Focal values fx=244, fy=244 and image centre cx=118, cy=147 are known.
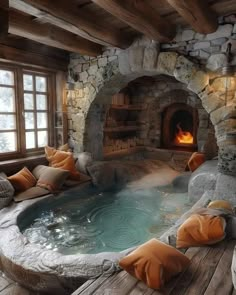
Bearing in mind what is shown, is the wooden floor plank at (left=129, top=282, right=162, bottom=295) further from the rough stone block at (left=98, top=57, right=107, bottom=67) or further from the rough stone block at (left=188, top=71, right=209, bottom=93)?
the rough stone block at (left=98, top=57, right=107, bottom=67)

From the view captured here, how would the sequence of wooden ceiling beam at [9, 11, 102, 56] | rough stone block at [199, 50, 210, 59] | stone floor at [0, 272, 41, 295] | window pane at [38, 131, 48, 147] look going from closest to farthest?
stone floor at [0, 272, 41, 295], wooden ceiling beam at [9, 11, 102, 56], rough stone block at [199, 50, 210, 59], window pane at [38, 131, 48, 147]

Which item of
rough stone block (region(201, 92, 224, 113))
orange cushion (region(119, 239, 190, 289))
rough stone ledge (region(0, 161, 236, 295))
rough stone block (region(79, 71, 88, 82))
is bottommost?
rough stone ledge (region(0, 161, 236, 295))

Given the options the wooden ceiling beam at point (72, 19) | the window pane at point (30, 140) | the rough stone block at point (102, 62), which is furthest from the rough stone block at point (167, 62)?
the window pane at point (30, 140)

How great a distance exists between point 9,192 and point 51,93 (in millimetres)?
2222

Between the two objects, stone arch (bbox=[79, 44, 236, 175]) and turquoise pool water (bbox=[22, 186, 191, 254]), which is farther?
stone arch (bbox=[79, 44, 236, 175])

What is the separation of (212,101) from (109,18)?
166 cm

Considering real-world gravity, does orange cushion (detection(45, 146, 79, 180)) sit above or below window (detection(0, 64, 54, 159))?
below

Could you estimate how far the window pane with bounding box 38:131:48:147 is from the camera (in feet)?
15.0

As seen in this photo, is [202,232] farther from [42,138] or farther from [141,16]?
[42,138]

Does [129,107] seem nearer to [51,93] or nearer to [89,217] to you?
[51,93]

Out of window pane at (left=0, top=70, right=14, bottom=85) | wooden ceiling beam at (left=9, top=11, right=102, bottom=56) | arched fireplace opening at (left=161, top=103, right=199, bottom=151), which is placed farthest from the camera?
arched fireplace opening at (left=161, top=103, right=199, bottom=151)

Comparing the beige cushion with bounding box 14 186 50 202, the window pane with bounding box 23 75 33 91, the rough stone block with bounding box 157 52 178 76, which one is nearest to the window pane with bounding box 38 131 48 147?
the window pane with bounding box 23 75 33 91

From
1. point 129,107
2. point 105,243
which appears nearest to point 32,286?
point 105,243

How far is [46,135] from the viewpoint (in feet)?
15.5
